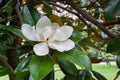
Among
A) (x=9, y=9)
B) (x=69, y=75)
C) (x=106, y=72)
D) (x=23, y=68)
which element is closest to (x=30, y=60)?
(x=23, y=68)

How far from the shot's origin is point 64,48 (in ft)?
2.45

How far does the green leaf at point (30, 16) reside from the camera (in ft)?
2.83

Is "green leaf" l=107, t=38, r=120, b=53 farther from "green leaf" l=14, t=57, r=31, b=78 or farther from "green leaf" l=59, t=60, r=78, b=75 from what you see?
"green leaf" l=14, t=57, r=31, b=78

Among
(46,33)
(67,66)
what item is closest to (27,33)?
(46,33)

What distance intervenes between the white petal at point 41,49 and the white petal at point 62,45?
0.5 inches

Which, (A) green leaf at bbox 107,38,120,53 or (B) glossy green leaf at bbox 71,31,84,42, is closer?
(B) glossy green leaf at bbox 71,31,84,42

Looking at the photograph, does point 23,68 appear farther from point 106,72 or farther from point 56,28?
point 106,72

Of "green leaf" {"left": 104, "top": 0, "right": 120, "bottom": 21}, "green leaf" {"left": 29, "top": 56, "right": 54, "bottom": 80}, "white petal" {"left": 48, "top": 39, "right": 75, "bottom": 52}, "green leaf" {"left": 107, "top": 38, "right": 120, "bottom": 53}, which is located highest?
"white petal" {"left": 48, "top": 39, "right": 75, "bottom": 52}

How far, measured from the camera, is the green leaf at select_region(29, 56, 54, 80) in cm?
71

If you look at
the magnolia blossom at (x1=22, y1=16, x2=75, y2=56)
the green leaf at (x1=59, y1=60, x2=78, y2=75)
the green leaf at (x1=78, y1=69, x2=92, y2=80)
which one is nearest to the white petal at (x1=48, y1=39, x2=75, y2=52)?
the magnolia blossom at (x1=22, y1=16, x2=75, y2=56)

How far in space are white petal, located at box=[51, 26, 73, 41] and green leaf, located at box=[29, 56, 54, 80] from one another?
5 cm

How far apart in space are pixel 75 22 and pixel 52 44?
4.31ft

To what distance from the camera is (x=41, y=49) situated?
0.73 meters

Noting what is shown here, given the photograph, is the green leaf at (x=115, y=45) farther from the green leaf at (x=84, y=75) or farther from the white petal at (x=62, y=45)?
the white petal at (x=62, y=45)
